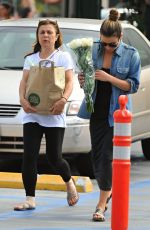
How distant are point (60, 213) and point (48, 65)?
1317 mm

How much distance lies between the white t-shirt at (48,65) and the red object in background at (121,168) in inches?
59.2

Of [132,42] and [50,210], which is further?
[132,42]

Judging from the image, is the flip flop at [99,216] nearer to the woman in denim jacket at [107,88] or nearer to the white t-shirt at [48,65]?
the woman in denim jacket at [107,88]

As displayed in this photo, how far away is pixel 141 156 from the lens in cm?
1444

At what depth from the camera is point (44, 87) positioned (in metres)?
9.22

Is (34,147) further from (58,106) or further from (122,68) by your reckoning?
(122,68)

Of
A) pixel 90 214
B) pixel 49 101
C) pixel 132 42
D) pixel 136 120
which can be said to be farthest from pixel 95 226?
pixel 132 42

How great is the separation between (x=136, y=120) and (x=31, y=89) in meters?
3.28

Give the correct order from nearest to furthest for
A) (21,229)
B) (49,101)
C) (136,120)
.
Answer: (21,229) < (49,101) < (136,120)

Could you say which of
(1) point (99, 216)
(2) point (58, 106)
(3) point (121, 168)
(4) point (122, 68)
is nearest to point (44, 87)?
(2) point (58, 106)

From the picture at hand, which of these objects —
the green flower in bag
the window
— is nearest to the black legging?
the green flower in bag

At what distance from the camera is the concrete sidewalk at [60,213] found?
8797mm

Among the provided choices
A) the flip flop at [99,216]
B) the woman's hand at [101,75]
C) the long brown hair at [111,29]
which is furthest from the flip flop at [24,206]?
the long brown hair at [111,29]

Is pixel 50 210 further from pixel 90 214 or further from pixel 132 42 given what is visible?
pixel 132 42
